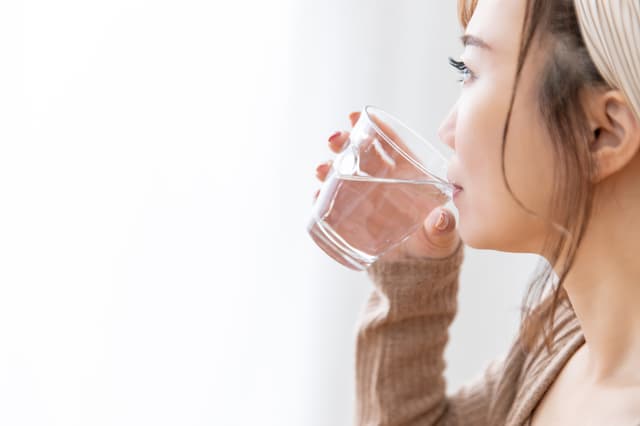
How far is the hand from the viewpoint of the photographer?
1.11 meters

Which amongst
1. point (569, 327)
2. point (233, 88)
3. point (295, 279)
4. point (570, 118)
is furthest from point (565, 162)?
point (295, 279)

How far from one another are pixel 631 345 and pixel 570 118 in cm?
26

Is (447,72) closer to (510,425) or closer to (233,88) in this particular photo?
(233,88)

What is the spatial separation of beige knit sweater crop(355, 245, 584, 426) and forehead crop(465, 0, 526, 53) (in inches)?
14.3

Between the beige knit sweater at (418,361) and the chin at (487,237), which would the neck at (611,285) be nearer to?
the chin at (487,237)

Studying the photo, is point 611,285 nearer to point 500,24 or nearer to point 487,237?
point 487,237

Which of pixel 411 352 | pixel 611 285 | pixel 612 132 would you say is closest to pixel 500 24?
pixel 612 132

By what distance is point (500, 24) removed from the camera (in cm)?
91

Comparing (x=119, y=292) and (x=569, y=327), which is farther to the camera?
(x=119, y=292)

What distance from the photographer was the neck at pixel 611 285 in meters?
0.93

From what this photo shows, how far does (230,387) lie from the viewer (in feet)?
5.33

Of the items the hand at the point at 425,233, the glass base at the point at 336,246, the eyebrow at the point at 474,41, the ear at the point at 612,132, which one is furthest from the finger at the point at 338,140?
the ear at the point at 612,132

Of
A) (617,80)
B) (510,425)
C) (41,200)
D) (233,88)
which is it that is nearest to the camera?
(617,80)

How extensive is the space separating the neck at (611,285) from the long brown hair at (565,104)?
0.06 ft
